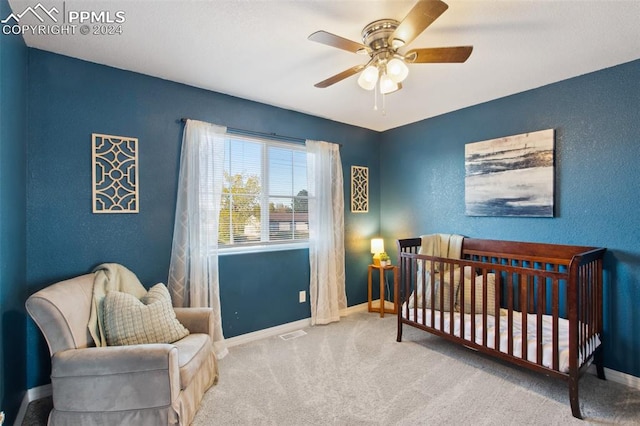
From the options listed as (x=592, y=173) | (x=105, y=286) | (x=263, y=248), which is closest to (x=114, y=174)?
(x=105, y=286)

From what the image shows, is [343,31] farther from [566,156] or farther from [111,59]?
[566,156]

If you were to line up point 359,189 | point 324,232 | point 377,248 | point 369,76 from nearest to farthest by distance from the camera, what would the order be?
point 369,76 < point 324,232 < point 377,248 < point 359,189

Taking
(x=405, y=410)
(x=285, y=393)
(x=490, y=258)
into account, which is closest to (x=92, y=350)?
(x=285, y=393)

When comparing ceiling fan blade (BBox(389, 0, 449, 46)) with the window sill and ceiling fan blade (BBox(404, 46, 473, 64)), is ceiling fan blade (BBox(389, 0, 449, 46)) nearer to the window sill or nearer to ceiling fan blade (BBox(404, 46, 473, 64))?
ceiling fan blade (BBox(404, 46, 473, 64))

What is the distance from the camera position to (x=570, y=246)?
8.23 ft

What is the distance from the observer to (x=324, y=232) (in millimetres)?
3471

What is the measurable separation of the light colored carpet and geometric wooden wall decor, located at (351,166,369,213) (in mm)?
1719

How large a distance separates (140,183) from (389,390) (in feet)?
8.15

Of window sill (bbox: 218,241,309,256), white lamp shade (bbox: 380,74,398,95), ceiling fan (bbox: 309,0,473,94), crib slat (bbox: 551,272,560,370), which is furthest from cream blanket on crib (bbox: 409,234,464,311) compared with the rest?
ceiling fan (bbox: 309,0,473,94)

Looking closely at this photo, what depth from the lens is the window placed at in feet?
9.76

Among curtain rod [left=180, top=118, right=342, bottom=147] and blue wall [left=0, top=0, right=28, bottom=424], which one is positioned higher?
curtain rod [left=180, top=118, right=342, bottom=147]

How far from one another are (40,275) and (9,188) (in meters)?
0.74

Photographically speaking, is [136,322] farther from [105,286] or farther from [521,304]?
[521,304]

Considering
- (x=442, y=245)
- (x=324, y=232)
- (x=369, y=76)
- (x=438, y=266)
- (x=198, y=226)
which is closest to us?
(x=369, y=76)
